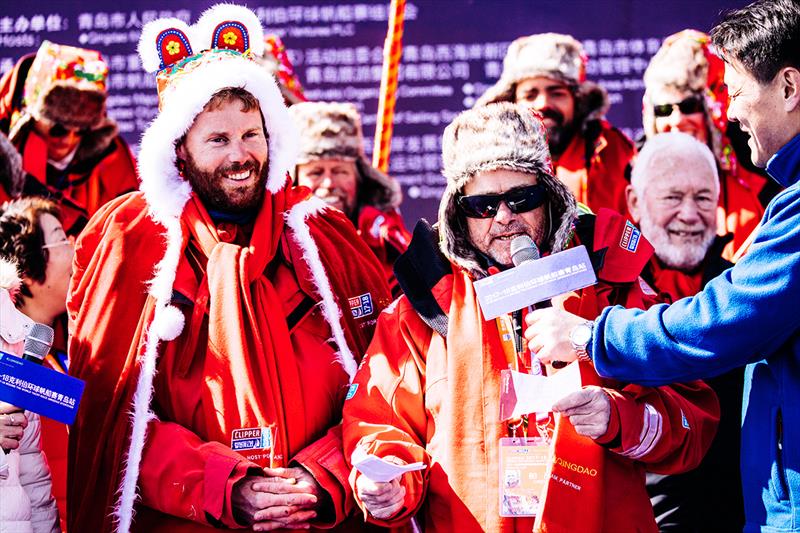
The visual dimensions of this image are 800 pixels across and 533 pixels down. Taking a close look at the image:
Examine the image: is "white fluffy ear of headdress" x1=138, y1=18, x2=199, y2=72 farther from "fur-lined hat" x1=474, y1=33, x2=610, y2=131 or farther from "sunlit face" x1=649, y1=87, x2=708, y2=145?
"sunlit face" x1=649, y1=87, x2=708, y2=145

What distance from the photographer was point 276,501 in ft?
10.1

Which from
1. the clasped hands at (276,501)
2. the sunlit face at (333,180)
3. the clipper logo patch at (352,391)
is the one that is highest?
the sunlit face at (333,180)

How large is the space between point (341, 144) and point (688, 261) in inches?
72.8

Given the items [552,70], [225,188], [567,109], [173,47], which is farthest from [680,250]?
[173,47]

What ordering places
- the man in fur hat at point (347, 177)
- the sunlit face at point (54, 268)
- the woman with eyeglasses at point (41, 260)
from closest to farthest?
the woman with eyeglasses at point (41, 260), the sunlit face at point (54, 268), the man in fur hat at point (347, 177)

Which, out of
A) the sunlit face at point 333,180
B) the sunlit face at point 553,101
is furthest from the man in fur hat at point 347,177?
the sunlit face at point 553,101

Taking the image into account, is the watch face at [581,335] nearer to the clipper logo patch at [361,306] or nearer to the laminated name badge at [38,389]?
the clipper logo patch at [361,306]

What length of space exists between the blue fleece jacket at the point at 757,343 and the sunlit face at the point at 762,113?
5 cm

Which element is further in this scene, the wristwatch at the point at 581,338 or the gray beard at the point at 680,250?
the gray beard at the point at 680,250

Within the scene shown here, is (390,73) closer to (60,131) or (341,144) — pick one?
(341,144)

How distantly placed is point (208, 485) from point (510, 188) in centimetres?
126

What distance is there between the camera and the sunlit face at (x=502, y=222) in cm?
319

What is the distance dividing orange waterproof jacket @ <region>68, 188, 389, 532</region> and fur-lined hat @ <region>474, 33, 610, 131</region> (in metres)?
2.16

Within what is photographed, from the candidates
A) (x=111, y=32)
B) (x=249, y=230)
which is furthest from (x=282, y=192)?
(x=111, y=32)
